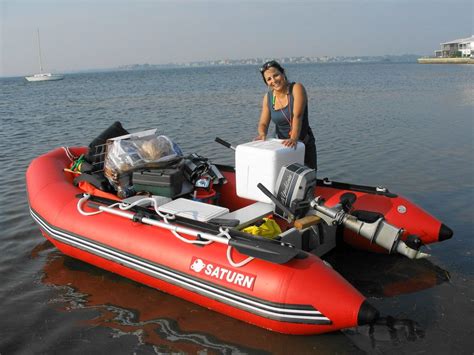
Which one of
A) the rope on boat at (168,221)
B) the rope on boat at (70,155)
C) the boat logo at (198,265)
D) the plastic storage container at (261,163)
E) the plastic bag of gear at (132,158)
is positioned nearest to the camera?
the rope on boat at (168,221)

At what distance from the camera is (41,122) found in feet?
46.3

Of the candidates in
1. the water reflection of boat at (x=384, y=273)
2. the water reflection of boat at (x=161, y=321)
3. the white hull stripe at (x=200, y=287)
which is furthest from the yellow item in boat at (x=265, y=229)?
the water reflection of boat at (x=384, y=273)

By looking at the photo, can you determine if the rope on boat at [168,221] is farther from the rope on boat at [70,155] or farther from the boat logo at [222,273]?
the rope on boat at [70,155]

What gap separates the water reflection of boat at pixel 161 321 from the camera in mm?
3160

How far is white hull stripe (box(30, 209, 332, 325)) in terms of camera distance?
9.93 ft

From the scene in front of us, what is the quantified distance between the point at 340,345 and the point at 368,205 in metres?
1.51

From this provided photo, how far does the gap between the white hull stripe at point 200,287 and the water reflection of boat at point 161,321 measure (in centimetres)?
21

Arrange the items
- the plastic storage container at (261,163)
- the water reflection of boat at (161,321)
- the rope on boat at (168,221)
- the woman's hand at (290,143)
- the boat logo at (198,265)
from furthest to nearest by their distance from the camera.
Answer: the woman's hand at (290,143) < the plastic storage container at (261,163) < the boat logo at (198,265) < the rope on boat at (168,221) < the water reflection of boat at (161,321)

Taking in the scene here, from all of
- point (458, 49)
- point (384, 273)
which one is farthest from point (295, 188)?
point (458, 49)

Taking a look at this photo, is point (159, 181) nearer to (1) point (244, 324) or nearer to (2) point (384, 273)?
(1) point (244, 324)

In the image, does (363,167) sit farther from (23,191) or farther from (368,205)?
(23,191)

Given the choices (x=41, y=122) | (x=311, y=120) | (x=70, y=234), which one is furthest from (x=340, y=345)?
(x=41, y=122)

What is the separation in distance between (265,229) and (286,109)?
132 centimetres

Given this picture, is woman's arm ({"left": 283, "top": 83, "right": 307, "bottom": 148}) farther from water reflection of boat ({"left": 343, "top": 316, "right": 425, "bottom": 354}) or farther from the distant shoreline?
the distant shoreline
